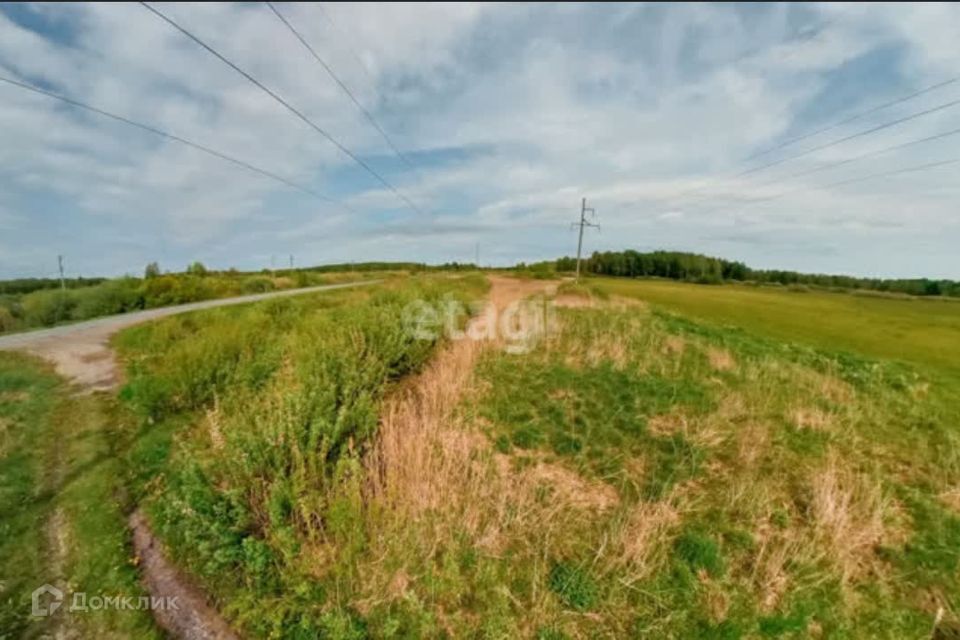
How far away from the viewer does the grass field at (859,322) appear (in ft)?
72.7

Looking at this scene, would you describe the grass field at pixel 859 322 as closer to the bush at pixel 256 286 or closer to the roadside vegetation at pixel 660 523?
the roadside vegetation at pixel 660 523

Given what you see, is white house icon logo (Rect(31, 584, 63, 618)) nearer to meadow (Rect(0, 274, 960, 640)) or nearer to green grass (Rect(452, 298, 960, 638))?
meadow (Rect(0, 274, 960, 640))

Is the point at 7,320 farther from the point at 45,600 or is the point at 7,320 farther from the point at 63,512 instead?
the point at 45,600

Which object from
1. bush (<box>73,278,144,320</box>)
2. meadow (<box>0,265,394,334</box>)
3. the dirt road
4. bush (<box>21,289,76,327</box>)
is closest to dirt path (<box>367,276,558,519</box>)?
the dirt road

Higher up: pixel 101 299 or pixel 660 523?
pixel 101 299

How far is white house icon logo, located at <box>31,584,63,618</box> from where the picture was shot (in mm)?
3443

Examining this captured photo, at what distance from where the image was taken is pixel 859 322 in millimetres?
32000

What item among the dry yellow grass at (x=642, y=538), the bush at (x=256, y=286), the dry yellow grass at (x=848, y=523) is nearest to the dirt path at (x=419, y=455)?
the dry yellow grass at (x=642, y=538)

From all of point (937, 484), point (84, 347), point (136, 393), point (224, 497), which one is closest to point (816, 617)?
point (937, 484)

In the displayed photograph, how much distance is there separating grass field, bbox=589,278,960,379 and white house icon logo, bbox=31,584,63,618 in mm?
26920

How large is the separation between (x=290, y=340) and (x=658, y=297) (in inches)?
1803

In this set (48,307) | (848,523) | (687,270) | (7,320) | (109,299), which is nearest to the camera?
(848,523)

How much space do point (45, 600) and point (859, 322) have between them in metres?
44.9

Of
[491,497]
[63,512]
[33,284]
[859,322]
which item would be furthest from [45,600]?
[33,284]
